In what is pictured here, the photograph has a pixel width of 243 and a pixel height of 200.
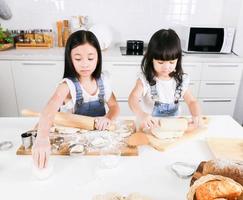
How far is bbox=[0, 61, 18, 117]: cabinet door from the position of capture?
2258 mm

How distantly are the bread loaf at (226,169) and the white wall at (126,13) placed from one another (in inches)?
86.7

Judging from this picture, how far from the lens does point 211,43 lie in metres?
2.41

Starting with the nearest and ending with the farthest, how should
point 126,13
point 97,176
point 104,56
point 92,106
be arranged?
1. point 97,176
2. point 92,106
3. point 104,56
4. point 126,13

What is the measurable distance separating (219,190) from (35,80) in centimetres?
204

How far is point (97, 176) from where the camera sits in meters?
0.84

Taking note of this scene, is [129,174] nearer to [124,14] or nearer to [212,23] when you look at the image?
[124,14]

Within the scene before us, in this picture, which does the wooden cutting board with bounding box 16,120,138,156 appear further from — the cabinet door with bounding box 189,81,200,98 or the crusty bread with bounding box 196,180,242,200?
the cabinet door with bounding box 189,81,200,98

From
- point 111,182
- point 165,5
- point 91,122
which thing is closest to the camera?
point 111,182

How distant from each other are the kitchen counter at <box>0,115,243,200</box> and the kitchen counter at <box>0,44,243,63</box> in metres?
1.31

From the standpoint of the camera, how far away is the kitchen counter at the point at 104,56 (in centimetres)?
222

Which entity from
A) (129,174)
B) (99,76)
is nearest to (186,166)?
(129,174)

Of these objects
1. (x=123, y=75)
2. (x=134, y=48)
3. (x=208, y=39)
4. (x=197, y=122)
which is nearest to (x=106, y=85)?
(x=197, y=122)

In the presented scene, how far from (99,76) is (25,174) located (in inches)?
25.7

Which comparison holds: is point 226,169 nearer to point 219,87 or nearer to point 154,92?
point 154,92
